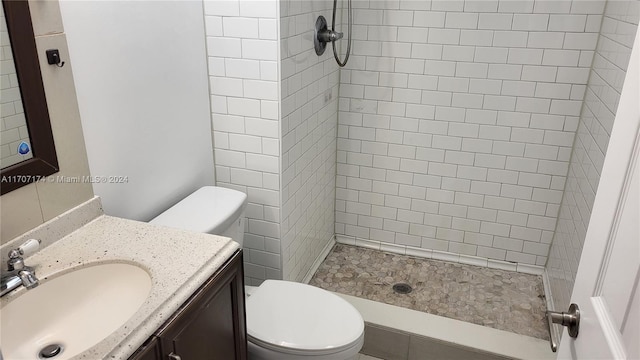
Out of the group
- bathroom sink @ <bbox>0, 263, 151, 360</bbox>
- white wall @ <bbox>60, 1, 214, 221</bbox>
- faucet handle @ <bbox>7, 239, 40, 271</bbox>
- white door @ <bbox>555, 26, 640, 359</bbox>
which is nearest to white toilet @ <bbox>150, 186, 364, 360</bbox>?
white wall @ <bbox>60, 1, 214, 221</bbox>

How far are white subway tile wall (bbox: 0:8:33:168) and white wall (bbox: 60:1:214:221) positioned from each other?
20cm

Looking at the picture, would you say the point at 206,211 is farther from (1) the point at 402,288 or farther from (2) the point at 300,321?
(1) the point at 402,288

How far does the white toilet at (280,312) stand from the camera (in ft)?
5.73

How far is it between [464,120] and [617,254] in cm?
186

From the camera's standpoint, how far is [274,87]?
2031mm

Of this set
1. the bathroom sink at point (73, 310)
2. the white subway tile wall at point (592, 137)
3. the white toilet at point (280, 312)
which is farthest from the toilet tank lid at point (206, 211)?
the white subway tile wall at point (592, 137)

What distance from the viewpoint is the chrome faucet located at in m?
1.18

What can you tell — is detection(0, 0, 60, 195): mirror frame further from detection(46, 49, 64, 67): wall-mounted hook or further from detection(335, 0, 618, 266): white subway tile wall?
detection(335, 0, 618, 266): white subway tile wall

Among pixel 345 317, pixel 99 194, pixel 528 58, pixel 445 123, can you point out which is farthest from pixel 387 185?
pixel 99 194

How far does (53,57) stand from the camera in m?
1.34

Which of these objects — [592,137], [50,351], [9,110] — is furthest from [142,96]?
[592,137]

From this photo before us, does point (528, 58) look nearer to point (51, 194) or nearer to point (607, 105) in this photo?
point (607, 105)

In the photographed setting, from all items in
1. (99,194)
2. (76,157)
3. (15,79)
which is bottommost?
(99,194)

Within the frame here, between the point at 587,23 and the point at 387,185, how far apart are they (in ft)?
4.37
